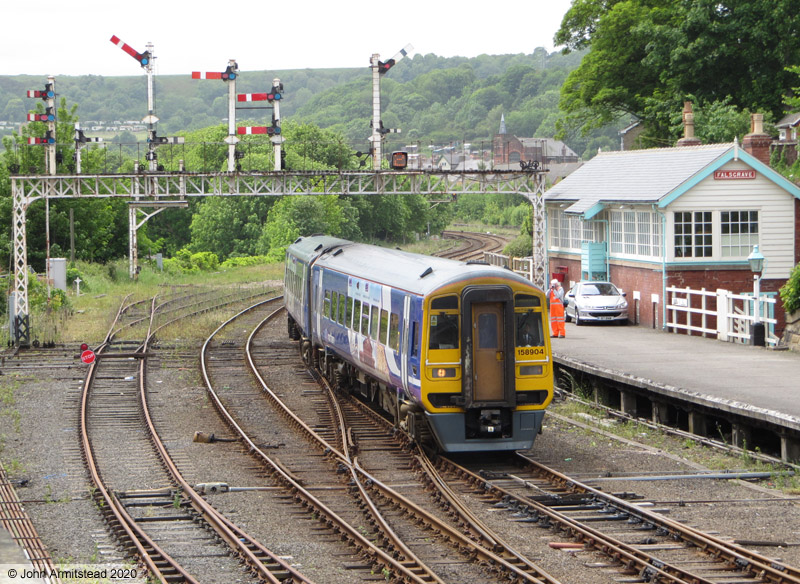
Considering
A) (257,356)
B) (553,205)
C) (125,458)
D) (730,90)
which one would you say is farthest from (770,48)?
(125,458)

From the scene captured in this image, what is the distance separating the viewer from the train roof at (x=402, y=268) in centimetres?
1405

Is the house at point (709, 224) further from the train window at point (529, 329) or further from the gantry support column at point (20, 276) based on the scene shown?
the gantry support column at point (20, 276)

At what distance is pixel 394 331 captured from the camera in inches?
604

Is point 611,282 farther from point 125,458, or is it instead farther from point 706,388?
point 125,458

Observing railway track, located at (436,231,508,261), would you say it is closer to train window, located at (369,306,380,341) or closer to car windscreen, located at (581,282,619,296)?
car windscreen, located at (581,282,619,296)

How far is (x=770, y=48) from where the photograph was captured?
4394cm

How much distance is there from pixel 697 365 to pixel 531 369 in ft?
20.3

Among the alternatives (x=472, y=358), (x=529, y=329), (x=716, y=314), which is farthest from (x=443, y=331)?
(x=716, y=314)

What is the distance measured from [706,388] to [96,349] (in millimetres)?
15878

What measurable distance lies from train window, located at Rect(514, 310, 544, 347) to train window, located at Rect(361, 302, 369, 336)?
3.58 metres

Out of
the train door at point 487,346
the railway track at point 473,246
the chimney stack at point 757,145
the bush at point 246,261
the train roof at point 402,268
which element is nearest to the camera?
the train door at point 487,346

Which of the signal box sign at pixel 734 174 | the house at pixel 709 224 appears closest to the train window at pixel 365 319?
the house at pixel 709 224

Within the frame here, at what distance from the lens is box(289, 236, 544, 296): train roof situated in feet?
46.1

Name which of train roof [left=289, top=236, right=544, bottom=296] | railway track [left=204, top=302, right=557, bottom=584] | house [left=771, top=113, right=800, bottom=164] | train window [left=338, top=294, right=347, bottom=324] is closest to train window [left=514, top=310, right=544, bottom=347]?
train roof [left=289, top=236, right=544, bottom=296]
